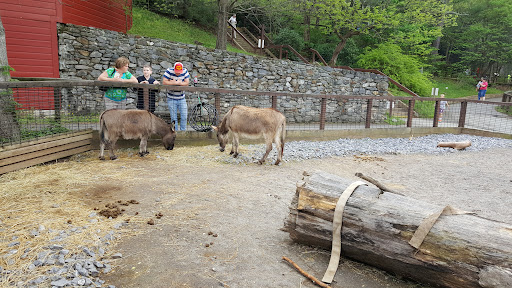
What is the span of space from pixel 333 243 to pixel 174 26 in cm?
1924

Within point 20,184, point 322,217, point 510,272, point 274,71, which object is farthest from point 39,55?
point 510,272

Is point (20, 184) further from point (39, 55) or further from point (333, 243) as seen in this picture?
point (39, 55)

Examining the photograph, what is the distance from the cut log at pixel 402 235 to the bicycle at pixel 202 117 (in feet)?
18.9

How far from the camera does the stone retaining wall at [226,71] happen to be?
1126cm

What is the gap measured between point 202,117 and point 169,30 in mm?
11328

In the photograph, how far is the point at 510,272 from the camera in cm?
223

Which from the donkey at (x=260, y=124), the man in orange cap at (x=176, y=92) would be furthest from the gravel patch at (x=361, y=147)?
the man in orange cap at (x=176, y=92)

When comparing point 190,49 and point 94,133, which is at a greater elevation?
point 190,49

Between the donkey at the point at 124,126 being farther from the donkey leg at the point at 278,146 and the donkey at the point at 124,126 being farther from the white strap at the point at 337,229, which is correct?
the white strap at the point at 337,229

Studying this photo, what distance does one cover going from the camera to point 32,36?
10.7 m

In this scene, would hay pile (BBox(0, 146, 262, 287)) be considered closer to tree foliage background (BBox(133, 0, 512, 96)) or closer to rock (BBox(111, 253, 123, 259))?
rock (BBox(111, 253, 123, 259))

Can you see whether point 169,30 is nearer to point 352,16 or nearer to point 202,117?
point 352,16

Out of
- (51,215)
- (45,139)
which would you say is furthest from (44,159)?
(51,215)

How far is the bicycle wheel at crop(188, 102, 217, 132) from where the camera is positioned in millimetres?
8783
